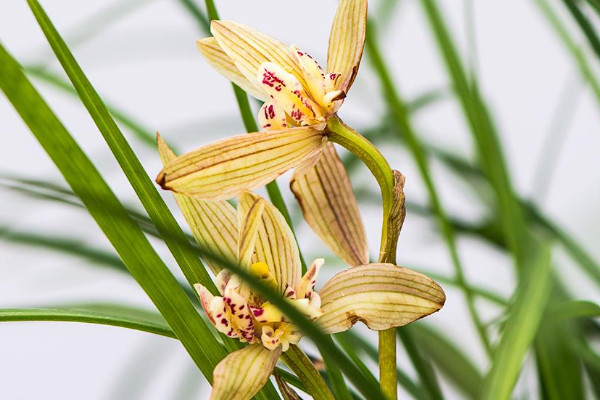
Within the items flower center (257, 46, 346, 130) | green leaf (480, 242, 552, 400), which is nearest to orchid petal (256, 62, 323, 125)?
flower center (257, 46, 346, 130)

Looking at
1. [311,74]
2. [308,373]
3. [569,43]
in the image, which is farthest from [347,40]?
[569,43]

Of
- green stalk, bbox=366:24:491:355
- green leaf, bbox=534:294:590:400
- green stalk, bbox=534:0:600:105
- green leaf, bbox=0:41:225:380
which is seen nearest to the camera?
green leaf, bbox=0:41:225:380

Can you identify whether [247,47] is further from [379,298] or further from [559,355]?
[559,355]

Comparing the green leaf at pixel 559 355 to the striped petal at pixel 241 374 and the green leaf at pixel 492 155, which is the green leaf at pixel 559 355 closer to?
the green leaf at pixel 492 155

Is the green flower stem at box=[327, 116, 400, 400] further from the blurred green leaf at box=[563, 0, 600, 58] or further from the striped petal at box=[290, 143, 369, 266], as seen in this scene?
the blurred green leaf at box=[563, 0, 600, 58]

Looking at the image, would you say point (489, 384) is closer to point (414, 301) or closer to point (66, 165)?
point (414, 301)

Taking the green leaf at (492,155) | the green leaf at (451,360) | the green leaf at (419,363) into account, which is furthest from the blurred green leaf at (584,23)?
the green leaf at (451,360)

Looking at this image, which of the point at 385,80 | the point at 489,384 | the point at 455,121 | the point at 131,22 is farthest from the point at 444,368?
the point at 131,22
